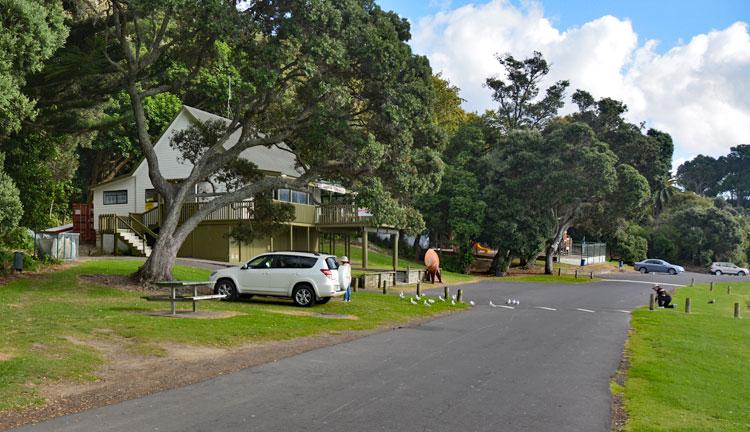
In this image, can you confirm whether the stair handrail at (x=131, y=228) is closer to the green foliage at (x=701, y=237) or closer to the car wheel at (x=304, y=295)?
the car wheel at (x=304, y=295)

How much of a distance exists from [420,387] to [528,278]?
36.9 m

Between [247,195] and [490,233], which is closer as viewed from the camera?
[247,195]

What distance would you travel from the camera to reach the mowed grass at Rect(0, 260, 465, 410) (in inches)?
379

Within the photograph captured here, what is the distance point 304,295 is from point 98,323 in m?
7.04

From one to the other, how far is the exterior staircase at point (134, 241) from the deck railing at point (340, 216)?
9.26 metres

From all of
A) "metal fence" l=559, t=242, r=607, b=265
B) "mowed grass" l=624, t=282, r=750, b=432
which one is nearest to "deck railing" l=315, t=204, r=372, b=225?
"mowed grass" l=624, t=282, r=750, b=432

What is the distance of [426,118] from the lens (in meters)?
21.6

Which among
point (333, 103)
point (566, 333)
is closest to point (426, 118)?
point (333, 103)

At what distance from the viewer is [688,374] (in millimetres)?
11398

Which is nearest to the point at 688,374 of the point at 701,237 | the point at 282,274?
the point at 282,274

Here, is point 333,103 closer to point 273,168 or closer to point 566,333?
point 566,333

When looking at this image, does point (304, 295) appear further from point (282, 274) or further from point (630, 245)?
point (630, 245)

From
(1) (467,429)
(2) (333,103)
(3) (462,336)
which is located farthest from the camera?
(2) (333,103)

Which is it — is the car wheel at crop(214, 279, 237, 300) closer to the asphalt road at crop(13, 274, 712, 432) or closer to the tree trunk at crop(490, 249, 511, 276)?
the asphalt road at crop(13, 274, 712, 432)
